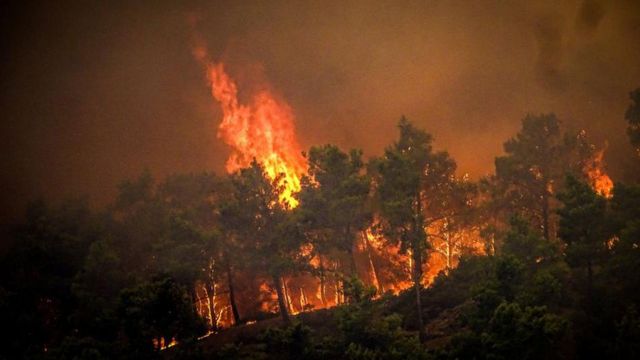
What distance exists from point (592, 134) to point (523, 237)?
80002 millimetres

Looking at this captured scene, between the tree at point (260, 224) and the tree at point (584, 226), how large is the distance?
18.5 meters

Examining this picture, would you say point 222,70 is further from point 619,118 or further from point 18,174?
point 619,118

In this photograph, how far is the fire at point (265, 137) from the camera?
72500 mm

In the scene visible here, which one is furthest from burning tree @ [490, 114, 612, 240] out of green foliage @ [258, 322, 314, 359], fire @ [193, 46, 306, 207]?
fire @ [193, 46, 306, 207]

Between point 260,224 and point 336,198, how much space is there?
6634 millimetres

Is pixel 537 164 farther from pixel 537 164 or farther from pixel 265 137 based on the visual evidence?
pixel 265 137

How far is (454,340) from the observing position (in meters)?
19.8

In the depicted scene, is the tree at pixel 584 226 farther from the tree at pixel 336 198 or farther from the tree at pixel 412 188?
the tree at pixel 336 198

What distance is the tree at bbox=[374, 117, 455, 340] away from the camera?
3073 centimetres

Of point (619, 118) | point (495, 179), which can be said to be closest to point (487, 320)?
point (495, 179)

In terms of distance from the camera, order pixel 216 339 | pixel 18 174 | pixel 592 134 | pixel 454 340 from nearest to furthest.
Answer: pixel 454 340
pixel 216 339
pixel 592 134
pixel 18 174

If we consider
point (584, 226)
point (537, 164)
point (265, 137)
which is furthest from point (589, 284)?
point (265, 137)

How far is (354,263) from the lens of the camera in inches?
1420

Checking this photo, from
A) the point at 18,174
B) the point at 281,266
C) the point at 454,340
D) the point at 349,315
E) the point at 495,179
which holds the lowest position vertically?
the point at 454,340
